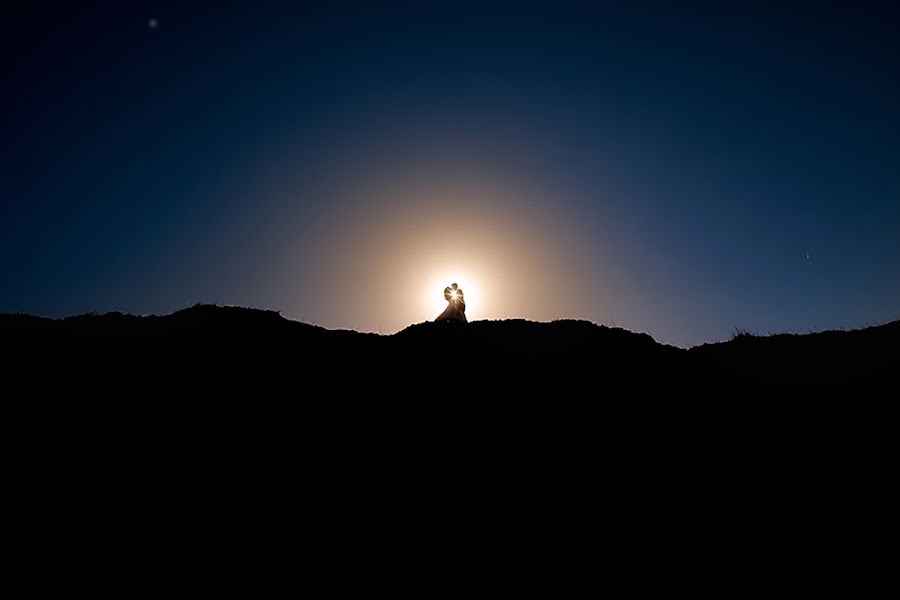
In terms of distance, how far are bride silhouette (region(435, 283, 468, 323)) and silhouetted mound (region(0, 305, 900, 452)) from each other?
28.5 feet

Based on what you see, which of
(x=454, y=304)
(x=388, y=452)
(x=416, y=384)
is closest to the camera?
(x=388, y=452)

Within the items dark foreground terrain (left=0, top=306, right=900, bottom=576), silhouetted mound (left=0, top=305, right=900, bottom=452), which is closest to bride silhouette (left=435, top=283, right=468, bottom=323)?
silhouetted mound (left=0, top=305, right=900, bottom=452)

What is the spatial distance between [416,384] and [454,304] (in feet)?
43.1

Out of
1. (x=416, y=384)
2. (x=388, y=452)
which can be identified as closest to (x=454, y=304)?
(x=416, y=384)

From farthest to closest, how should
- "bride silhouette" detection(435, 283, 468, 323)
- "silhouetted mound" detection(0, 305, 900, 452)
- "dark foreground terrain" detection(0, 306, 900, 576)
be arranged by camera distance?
"bride silhouette" detection(435, 283, 468, 323) → "silhouetted mound" detection(0, 305, 900, 452) → "dark foreground terrain" detection(0, 306, 900, 576)

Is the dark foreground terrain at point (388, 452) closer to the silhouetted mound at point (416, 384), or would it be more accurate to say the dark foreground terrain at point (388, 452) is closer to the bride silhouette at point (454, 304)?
the silhouetted mound at point (416, 384)

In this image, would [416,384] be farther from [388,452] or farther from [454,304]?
[454,304]

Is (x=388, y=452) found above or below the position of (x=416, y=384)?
below

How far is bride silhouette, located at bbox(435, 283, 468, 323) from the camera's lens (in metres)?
22.3

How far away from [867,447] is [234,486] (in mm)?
14724

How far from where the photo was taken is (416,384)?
1023 centimetres

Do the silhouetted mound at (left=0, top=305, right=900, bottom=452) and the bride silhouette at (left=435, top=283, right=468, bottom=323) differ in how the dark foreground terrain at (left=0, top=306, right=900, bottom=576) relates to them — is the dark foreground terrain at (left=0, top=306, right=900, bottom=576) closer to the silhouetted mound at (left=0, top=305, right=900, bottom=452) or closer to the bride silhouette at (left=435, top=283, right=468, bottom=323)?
the silhouetted mound at (left=0, top=305, right=900, bottom=452)

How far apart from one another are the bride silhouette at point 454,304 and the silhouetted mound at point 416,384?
8.67m

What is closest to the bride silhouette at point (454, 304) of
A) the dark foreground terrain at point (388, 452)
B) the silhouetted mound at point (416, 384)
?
the silhouetted mound at point (416, 384)
